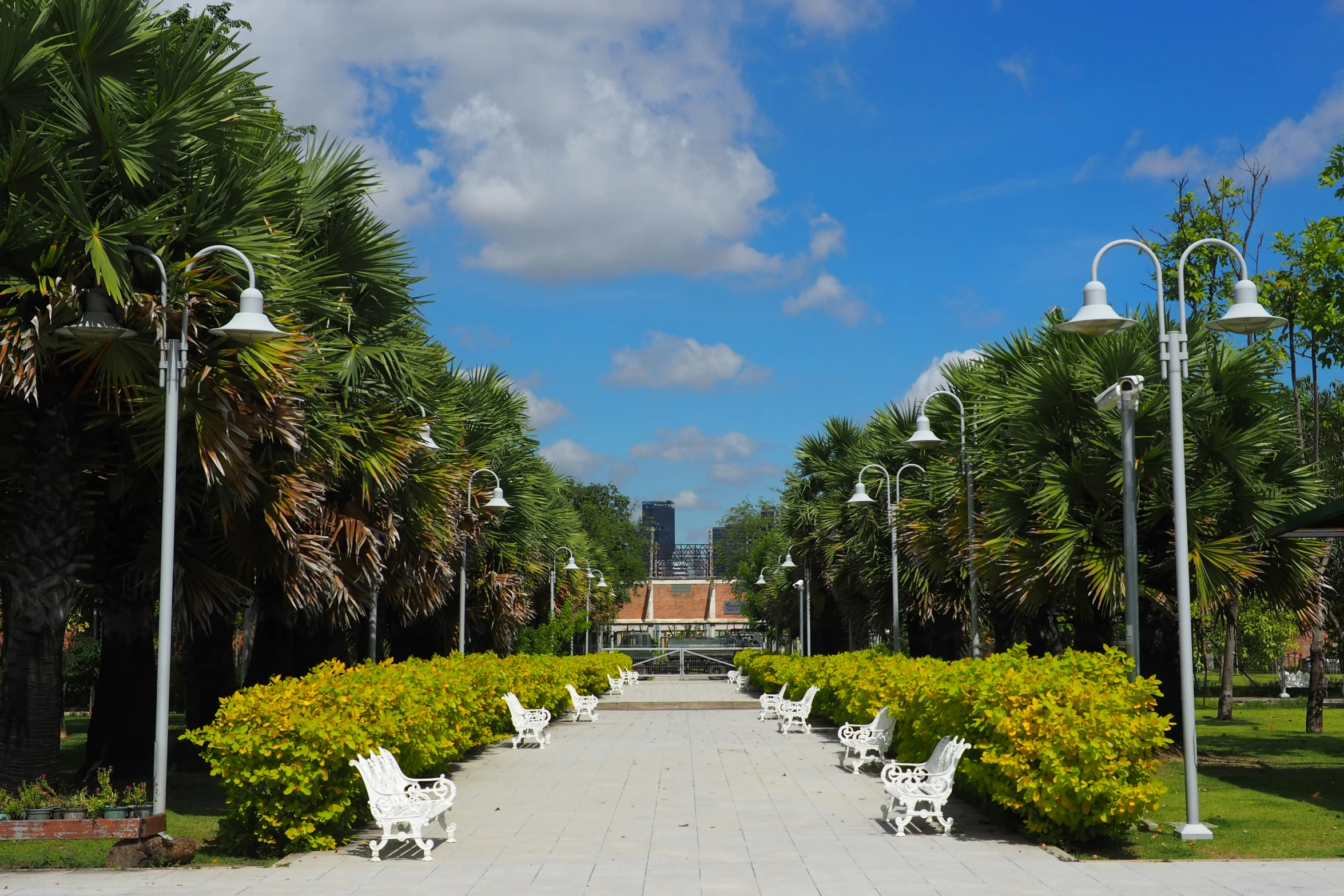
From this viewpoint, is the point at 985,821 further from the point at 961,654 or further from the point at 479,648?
the point at 479,648

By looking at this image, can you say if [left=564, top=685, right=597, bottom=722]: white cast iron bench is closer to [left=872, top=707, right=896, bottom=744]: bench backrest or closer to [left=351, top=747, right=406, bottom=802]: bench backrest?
[left=872, top=707, right=896, bottom=744]: bench backrest

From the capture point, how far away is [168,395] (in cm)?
1173

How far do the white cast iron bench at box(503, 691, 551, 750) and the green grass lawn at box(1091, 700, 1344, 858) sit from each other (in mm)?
10535

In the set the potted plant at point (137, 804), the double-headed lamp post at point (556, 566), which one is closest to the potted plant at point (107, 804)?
the potted plant at point (137, 804)

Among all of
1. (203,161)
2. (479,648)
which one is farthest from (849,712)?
(479,648)

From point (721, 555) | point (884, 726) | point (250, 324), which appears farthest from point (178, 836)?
point (721, 555)

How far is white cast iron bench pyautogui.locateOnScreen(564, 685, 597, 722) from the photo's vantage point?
30078mm

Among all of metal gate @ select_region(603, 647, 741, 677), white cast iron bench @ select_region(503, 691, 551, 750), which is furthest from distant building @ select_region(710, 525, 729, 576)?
white cast iron bench @ select_region(503, 691, 551, 750)

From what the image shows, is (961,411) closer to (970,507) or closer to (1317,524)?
(970,507)

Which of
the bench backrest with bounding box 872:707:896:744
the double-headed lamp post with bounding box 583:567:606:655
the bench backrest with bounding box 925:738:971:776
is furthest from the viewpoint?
the double-headed lamp post with bounding box 583:567:606:655

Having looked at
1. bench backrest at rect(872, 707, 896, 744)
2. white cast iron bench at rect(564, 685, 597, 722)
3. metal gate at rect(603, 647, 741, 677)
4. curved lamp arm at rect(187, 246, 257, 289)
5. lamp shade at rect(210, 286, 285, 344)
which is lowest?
metal gate at rect(603, 647, 741, 677)

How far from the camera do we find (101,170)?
12.6 m

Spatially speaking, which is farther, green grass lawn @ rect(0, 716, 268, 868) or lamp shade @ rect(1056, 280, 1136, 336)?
lamp shade @ rect(1056, 280, 1136, 336)

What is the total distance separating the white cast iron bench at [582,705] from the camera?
30078 millimetres
